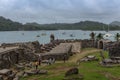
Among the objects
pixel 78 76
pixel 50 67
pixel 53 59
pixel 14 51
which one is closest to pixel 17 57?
pixel 14 51

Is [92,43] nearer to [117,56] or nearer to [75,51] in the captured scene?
[75,51]

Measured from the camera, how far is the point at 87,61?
1745 inches

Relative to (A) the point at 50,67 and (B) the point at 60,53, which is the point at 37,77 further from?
(B) the point at 60,53

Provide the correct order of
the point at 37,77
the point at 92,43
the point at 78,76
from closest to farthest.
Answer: the point at 78,76, the point at 37,77, the point at 92,43

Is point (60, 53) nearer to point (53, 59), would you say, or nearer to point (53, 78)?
point (53, 59)

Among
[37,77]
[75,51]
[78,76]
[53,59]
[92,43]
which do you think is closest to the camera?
[78,76]

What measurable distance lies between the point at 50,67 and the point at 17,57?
10.7m

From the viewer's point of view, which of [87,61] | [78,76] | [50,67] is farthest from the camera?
[87,61]

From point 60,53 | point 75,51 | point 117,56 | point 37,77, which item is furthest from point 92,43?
point 37,77

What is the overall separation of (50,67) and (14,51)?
1098 centimetres

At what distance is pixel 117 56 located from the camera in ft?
148

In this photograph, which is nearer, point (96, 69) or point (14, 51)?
point (96, 69)

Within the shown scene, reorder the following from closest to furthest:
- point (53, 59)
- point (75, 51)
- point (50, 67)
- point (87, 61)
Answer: point (50, 67) < point (87, 61) < point (53, 59) < point (75, 51)

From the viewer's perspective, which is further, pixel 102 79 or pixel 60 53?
pixel 60 53
